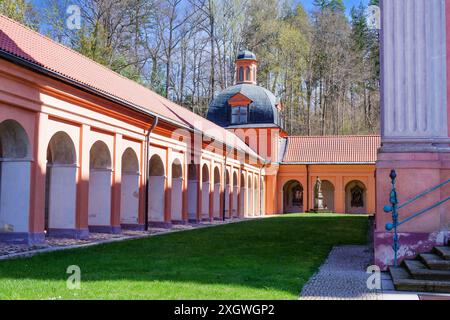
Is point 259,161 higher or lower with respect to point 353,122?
lower

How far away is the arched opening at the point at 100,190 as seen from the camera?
17.2 m

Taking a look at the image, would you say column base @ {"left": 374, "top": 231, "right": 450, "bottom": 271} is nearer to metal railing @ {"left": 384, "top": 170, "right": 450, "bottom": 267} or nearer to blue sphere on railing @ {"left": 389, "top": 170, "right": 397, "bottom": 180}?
metal railing @ {"left": 384, "top": 170, "right": 450, "bottom": 267}

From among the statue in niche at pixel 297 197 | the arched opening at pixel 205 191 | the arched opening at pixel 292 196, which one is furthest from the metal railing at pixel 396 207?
the statue in niche at pixel 297 197

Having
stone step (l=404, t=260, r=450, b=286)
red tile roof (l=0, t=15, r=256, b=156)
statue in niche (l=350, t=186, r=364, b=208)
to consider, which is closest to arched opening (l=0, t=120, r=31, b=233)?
red tile roof (l=0, t=15, r=256, b=156)

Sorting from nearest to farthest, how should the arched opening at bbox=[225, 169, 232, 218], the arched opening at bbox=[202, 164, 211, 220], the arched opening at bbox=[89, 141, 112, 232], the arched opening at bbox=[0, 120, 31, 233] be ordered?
1. the arched opening at bbox=[0, 120, 31, 233]
2. the arched opening at bbox=[89, 141, 112, 232]
3. the arched opening at bbox=[202, 164, 211, 220]
4. the arched opening at bbox=[225, 169, 232, 218]

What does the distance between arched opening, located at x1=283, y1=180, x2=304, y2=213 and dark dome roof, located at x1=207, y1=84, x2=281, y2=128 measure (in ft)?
17.2

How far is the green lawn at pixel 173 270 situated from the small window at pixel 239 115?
1105 inches

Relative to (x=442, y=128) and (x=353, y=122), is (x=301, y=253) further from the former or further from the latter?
(x=353, y=122)

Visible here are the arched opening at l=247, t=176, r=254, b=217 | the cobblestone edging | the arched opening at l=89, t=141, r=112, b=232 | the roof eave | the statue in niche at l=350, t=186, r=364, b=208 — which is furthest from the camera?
the statue in niche at l=350, t=186, r=364, b=208

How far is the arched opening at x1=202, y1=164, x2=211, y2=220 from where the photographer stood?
26.9m

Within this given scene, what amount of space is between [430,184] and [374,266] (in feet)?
5.52

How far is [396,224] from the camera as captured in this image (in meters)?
9.16

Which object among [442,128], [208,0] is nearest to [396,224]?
[442,128]
